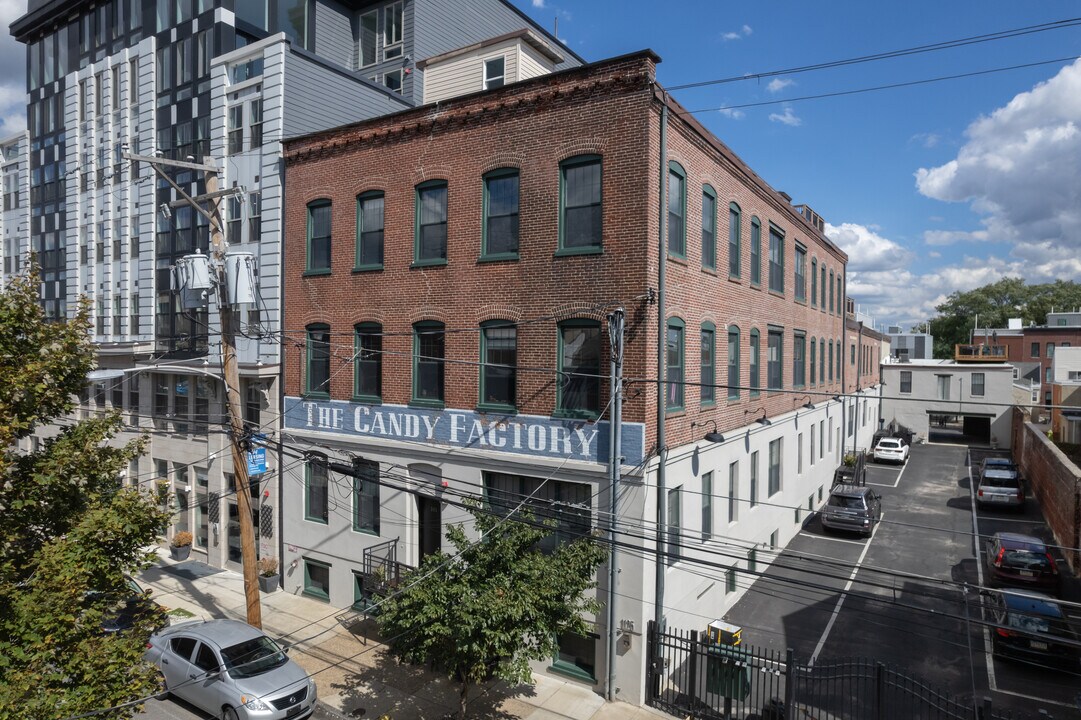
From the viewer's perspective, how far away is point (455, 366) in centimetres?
1773

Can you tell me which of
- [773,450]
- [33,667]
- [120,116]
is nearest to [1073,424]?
[773,450]

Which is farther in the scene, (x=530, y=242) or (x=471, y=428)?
(x=471, y=428)

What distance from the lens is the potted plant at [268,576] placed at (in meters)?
21.2

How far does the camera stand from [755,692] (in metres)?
14.6

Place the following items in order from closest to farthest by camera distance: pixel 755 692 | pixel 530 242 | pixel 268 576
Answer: pixel 755 692 < pixel 530 242 < pixel 268 576

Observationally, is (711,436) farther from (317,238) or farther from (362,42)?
(362,42)

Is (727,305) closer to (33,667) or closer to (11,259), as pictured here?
(33,667)

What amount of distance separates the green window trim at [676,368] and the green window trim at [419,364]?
560 centimetres

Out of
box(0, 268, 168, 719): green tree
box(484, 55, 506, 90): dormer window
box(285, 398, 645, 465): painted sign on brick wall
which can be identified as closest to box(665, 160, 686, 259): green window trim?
box(285, 398, 645, 465): painted sign on brick wall

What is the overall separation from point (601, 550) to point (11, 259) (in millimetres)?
37072

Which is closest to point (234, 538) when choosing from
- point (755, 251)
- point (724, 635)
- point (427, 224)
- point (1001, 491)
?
point (427, 224)

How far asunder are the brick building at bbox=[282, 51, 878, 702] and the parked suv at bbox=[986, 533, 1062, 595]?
649cm

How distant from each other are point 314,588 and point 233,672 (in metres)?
6.73

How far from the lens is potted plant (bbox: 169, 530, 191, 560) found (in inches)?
971
